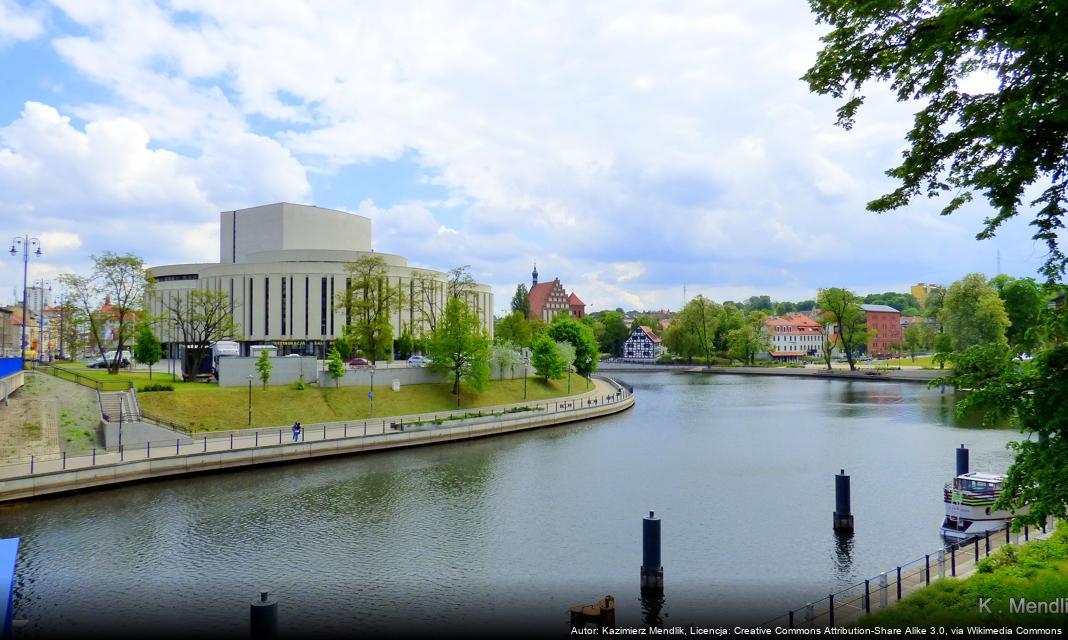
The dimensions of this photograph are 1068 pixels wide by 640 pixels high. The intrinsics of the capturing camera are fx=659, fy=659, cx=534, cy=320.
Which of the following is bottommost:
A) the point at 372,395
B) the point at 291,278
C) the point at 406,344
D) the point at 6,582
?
the point at 6,582

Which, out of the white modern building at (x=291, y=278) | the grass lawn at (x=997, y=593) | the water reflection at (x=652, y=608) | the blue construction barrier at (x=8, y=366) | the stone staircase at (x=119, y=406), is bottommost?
the water reflection at (x=652, y=608)

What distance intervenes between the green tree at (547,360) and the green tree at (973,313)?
5539cm

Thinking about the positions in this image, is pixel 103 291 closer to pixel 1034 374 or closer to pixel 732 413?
pixel 732 413

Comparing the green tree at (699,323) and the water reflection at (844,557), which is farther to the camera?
the green tree at (699,323)

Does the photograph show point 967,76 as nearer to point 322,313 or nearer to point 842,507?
point 842,507

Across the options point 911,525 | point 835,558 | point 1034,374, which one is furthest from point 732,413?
point 1034,374

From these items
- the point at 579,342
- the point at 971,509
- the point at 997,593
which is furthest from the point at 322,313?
the point at 997,593

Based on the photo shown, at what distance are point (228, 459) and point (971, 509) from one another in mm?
34229

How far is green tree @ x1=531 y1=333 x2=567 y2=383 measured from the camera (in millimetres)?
72500

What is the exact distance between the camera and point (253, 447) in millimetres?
36844

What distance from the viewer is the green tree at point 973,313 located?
Answer: 89.6m

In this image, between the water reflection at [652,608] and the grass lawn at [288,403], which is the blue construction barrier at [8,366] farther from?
the water reflection at [652,608]

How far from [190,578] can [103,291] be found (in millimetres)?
43190

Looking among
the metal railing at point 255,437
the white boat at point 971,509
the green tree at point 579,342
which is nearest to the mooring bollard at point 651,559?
the white boat at point 971,509
